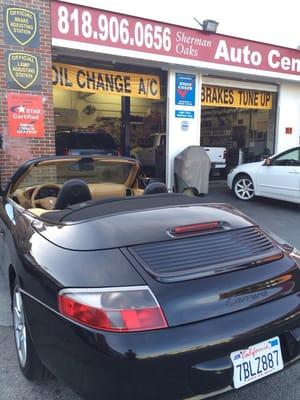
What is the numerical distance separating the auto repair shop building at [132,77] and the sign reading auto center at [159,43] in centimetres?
2

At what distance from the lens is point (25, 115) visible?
732 centimetres

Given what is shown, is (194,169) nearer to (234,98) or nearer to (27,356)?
(234,98)

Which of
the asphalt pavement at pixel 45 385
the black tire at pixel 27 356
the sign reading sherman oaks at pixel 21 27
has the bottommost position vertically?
the asphalt pavement at pixel 45 385

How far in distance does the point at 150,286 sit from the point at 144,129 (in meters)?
13.3

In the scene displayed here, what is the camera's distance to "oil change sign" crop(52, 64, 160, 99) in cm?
848

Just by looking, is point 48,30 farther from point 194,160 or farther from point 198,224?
point 198,224

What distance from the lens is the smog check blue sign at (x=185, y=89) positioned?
32.2 feet

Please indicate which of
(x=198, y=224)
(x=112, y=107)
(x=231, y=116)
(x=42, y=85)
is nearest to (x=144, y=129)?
(x=112, y=107)


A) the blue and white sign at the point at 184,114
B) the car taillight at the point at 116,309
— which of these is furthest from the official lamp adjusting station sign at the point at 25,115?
the car taillight at the point at 116,309

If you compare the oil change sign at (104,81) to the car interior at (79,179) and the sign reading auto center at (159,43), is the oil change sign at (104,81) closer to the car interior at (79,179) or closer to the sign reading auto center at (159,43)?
the sign reading auto center at (159,43)

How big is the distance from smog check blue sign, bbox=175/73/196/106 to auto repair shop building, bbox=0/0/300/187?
26mm

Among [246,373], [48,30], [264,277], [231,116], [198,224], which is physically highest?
[48,30]

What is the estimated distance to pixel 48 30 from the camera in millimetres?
7289

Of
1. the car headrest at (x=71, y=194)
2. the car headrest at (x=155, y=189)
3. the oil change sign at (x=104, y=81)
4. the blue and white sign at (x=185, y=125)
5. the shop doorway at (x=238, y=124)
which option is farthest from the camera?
the shop doorway at (x=238, y=124)
